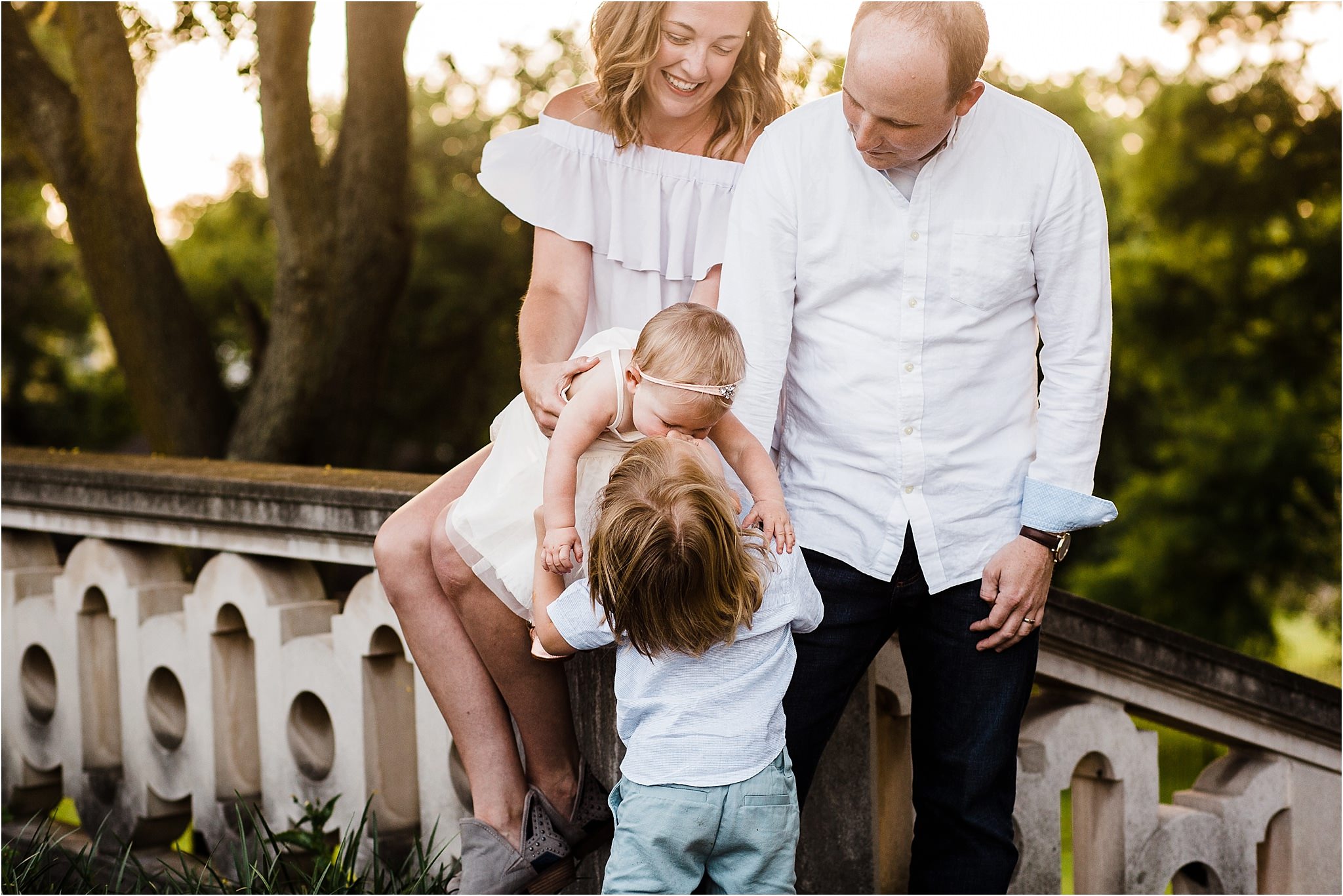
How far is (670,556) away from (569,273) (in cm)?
80

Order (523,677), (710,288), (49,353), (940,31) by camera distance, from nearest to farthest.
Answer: (940,31) → (523,677) → (710,288) → (49,353)

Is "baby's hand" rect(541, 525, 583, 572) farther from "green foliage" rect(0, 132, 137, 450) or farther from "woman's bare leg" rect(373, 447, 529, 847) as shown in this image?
"green foliage" rect(0, 132, 137, 450)

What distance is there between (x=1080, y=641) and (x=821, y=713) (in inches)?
26.7

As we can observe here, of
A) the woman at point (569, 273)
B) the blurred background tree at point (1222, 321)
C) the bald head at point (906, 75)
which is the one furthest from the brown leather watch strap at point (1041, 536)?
A: the blurred background tree at point (1222, 321)

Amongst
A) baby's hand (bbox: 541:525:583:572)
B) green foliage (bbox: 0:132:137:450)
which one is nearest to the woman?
baby's hand (bbox: 541:525:583:572)

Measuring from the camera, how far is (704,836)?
6.30 ft

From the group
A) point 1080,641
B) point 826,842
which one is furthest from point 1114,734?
point 826,842

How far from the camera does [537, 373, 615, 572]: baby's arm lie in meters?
1.95

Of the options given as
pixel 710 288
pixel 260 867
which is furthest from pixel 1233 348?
pixel 260 867

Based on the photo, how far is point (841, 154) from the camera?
2047 millimetres

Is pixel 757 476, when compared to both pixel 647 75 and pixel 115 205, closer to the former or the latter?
pixel 647 75

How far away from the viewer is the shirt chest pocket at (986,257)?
2014mm

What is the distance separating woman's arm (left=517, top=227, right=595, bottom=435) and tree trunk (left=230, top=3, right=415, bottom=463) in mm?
2796

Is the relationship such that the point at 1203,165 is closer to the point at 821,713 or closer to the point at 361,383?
the point at 361,383
